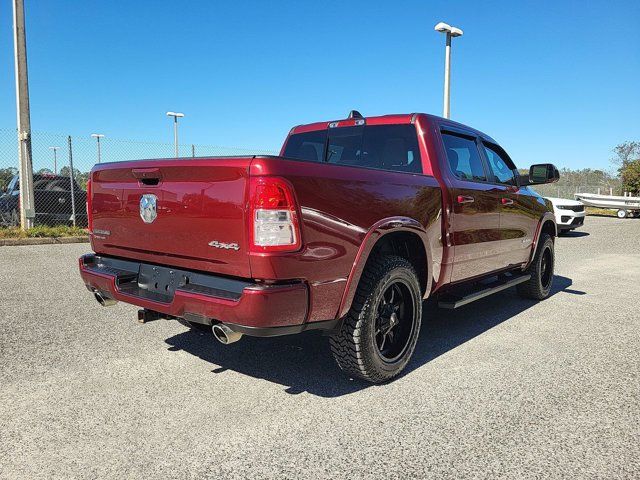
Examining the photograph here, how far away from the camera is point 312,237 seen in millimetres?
2648

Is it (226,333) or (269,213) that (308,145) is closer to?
(269,213)

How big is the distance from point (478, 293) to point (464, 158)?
1.23 meters

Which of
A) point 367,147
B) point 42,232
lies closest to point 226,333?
point 367,147

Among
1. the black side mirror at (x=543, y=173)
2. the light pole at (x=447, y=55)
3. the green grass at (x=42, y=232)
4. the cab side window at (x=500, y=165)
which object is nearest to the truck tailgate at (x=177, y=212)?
the cab side window at (x=500, y=165)

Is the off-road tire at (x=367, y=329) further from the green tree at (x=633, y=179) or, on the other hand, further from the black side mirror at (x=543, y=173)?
the green tree at (x=633, y=179)

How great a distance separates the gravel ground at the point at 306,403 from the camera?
2.33 meters

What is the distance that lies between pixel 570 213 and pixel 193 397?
14097 mm

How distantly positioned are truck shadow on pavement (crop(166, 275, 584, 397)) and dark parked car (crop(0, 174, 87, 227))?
9.87 meters

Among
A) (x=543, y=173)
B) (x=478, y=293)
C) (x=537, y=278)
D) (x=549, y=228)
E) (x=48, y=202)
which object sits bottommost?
(x=537, y=278)

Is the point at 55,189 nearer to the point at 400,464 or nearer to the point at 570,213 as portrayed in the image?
the point at 400,464

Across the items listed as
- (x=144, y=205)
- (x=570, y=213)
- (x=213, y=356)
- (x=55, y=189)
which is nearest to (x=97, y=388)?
(x=213, y=356)

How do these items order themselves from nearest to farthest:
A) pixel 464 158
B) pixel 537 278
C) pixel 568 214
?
pixel 464 158, pixel 537 278, pixel 568 214

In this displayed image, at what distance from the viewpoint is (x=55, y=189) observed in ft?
41.2

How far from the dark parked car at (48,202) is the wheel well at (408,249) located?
1117 cm
